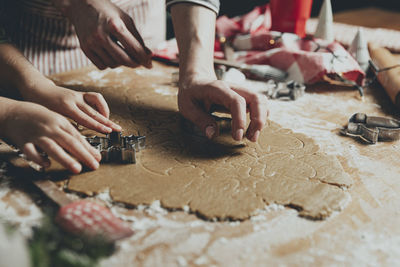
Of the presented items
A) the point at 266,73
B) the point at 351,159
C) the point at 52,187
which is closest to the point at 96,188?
the point at 52,187

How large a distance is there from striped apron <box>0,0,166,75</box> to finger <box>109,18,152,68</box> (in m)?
0.39

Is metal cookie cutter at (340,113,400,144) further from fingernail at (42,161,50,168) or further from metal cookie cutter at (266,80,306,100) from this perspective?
fingernail at (42,161,50,168)

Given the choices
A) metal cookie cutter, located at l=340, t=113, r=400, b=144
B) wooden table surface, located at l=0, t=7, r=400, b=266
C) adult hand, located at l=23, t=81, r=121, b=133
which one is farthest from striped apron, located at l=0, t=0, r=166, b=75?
metal cookie cutter, located at l=340, t=113, r=400, b=144

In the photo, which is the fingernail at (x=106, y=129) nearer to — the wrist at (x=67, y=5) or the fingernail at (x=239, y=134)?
the fingernail at (x=239, y=134)

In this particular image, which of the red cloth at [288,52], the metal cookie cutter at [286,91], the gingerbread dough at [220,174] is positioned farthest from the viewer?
the red cloth at [288,52]

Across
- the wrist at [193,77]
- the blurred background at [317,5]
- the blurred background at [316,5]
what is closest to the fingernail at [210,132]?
the wrist at [193,77]

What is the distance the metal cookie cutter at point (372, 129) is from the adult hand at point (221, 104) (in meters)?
0.32

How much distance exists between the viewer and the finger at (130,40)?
119cm

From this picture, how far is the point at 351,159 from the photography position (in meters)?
1.07

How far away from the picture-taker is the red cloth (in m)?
1.58

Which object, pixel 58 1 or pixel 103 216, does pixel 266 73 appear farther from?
pixel 103 216

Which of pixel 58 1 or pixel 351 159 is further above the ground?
pixel 58 1

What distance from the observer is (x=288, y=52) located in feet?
5.38

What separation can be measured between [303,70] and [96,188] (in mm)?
1064
